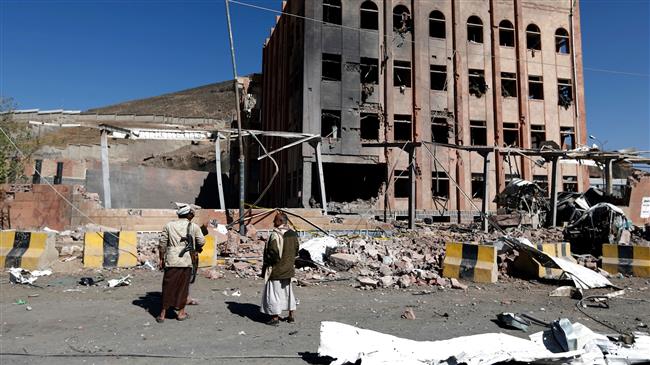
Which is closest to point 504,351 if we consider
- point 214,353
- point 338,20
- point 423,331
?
point 423,331

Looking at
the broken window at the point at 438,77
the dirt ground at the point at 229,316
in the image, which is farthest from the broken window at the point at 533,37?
the dirt ground at the point at 229,316

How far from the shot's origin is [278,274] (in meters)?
5.94

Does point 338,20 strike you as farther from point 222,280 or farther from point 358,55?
point 222,280

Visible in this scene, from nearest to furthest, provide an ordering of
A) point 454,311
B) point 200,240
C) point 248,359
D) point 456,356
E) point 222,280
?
1. point 456,356
2. point 248,359
3. point 200,240
4. point 454,311
5. point 222,280

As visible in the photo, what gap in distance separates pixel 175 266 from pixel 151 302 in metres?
1.55

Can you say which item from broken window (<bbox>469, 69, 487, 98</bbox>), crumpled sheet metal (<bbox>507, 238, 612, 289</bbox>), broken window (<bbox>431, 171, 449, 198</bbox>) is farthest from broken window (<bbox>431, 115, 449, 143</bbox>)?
crumpled sheet metal (<bbox>507, 238, 612, 289</bbox>)

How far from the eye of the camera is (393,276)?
9359 mm

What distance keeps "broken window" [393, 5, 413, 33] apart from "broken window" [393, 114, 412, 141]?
5307mm

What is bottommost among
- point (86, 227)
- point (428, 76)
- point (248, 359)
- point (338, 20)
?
point (248, 359)

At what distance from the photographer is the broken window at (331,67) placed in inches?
995

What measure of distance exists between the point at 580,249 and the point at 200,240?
464 inches

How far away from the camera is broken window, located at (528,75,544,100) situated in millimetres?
29016

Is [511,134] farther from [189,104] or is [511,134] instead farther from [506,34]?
[189,104]

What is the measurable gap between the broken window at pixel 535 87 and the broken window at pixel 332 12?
1354 centimetres
